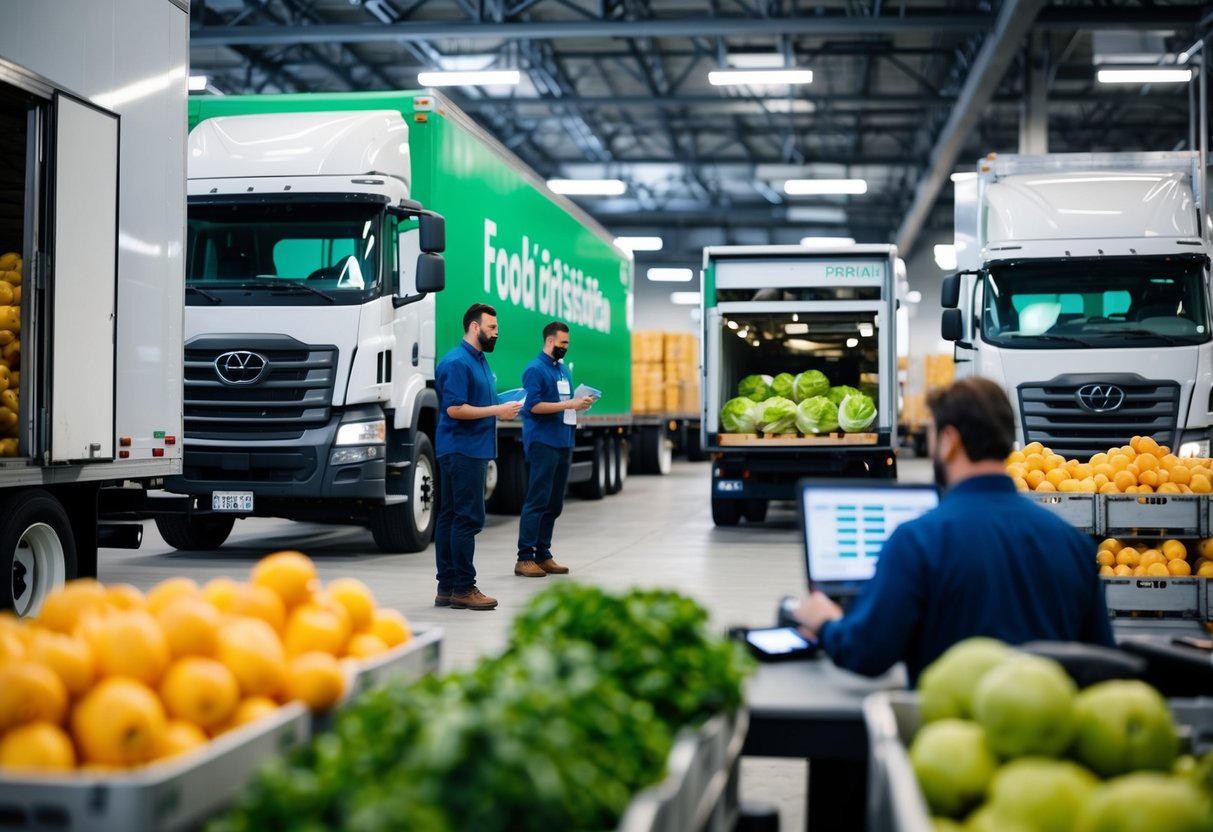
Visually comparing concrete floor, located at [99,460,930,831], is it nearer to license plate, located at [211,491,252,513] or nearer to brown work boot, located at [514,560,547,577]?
brown work boot, located at [514,560,547,577]

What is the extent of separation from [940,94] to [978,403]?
2399cm

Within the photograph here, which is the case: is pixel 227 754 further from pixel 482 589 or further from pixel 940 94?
pixel 940 94

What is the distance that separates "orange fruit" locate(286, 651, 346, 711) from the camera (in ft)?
8.44

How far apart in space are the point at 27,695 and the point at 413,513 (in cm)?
1039

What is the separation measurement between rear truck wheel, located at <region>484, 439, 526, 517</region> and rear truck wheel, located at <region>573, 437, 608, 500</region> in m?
3.65

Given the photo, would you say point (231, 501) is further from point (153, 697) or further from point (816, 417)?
point (153, 697)

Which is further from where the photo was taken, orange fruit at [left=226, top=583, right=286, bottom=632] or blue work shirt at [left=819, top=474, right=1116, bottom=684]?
blue work shirt at [left=819, top=474, right=1116, bottom=684]

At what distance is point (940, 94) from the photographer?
2584 centimetres

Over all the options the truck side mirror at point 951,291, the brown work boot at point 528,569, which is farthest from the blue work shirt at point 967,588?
the truck side mirror at point 951,291

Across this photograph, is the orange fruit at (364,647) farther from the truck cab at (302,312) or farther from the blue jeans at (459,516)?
the truck cab at (302,312)

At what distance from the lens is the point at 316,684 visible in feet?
8.44

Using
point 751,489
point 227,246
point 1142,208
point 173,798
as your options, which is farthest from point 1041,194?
point 173,798

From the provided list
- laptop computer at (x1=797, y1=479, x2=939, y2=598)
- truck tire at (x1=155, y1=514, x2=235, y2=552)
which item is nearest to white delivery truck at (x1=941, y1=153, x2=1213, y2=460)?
truck tire at (x1=155, y1=514, x2=235, y2=552)

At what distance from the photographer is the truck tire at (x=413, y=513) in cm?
1244
